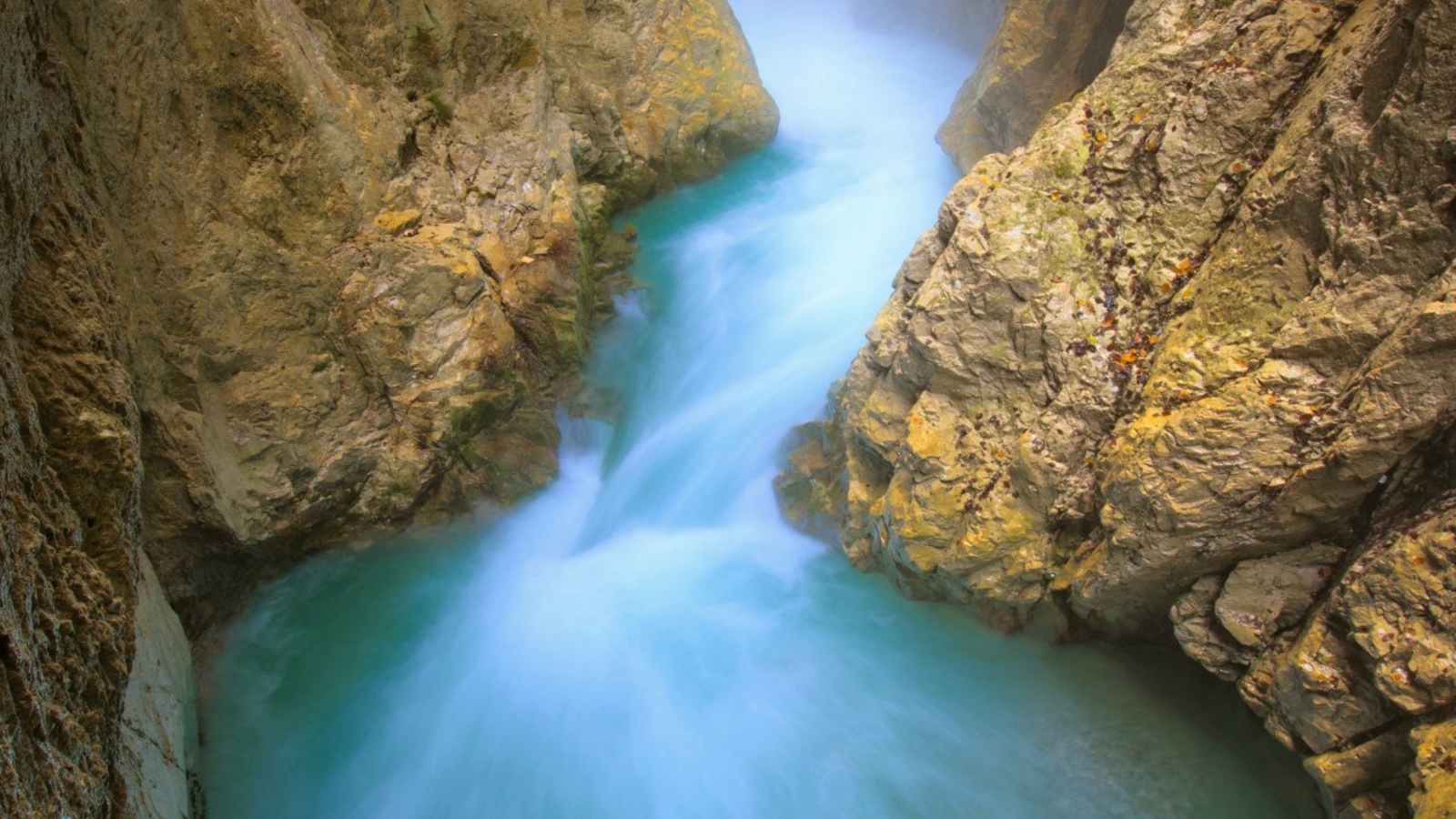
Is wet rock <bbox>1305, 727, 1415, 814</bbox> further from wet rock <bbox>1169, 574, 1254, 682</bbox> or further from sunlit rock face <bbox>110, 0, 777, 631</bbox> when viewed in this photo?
sunlit rock face <bbox>110, 0, 777, 631</bbox>

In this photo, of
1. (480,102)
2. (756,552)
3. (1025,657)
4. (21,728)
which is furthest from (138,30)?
(1025,657)

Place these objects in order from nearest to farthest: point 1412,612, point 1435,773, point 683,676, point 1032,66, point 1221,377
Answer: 1. point 1435,773
2. point 1412,612
3. point 1221,377
4. point 683,676
5. point 1032,66

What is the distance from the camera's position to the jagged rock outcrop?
338 inches

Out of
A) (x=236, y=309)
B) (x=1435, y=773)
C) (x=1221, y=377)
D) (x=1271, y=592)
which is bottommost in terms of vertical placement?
(x=1435, y=773)

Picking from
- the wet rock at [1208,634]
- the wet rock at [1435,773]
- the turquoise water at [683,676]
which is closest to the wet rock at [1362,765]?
the wet rock at [1435,773]

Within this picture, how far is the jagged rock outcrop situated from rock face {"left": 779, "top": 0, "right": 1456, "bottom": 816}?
3.19 meters

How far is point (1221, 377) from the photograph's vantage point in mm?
4723

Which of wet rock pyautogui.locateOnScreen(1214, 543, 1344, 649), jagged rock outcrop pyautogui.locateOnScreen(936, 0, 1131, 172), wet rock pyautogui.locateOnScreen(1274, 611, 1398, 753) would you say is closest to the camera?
wet rock pyautogui.locateOnScreen(1274, 611, 1398, 753)

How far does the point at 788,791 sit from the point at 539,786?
1750 millimetres

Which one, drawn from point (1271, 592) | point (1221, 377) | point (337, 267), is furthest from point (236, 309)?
point (1271, 592)

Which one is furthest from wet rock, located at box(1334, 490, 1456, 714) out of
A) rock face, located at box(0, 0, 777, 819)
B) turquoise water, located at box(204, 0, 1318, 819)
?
A: rock face, located at box(0, 0, 777, 819)

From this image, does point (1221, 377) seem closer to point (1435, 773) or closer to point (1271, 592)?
point (1271, 592)

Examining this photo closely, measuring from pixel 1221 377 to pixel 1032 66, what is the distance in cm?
607

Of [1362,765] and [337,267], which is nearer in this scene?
[1362,765]
